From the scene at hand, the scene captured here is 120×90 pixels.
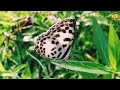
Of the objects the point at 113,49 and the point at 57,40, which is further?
the point at 57,40

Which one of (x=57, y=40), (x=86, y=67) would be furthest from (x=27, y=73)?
(x=86, y=67)

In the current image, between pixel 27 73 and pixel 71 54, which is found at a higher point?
pixel 71 54

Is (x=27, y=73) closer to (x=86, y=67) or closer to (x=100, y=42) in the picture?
(x=86, y=67)

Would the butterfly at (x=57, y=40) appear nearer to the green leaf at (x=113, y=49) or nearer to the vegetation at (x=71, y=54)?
the vegetation at (x=71, y=54)

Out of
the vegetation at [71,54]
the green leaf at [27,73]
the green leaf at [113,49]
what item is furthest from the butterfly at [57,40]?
the green leaf at [113,49]

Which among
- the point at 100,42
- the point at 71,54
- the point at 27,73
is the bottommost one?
the point at 27,73
